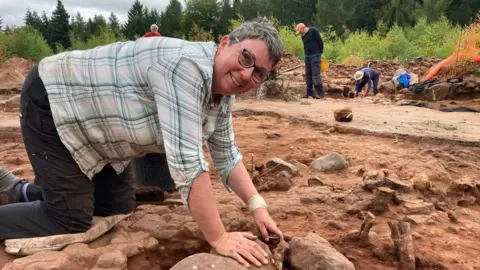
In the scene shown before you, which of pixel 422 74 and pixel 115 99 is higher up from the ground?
pixel 115 99

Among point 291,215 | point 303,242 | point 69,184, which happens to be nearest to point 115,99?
point 69,184

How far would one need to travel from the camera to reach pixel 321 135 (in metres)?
4.40

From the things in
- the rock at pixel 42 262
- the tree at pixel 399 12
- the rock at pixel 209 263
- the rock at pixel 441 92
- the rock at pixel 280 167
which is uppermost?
the tree at pixel 399 12

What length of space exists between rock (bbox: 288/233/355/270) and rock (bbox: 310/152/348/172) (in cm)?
142

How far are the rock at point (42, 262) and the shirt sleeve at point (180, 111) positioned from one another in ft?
2.00

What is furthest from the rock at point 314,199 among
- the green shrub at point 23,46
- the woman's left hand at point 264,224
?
the green shrub at point 23,46

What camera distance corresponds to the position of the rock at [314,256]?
5.51 feet

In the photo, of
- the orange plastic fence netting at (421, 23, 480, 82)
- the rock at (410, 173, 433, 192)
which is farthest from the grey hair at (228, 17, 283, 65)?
the orange plastic fence netting at (421, 23, 480, 82)

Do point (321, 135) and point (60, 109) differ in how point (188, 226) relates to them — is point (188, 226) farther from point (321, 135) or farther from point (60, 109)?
point (321, 135)

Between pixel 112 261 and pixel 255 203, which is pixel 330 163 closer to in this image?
pixel 255 203

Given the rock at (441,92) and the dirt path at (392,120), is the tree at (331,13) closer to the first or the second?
the rock at (441,92)

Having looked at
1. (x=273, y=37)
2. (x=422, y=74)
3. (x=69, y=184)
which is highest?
(x=273, y=37)

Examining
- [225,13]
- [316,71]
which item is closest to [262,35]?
[316,71]

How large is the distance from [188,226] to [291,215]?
0.64 meters
